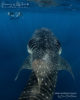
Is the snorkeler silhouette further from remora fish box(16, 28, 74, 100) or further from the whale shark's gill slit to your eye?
the whale shark's gill slit

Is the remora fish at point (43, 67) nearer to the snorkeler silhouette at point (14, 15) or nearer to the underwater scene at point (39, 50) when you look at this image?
the underwater scene at point (39, 50)

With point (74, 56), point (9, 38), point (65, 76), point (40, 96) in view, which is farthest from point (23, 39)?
point (40, 96)

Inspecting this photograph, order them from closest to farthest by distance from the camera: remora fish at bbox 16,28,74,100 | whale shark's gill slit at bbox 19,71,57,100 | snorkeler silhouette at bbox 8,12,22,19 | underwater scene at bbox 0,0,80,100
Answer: whale shark's gill slit at bbox 19,71,57,100
remora fish at bbox 16,28,74,100
underwater scene at bbox 0,0,80,100
snorkeler silhouette at bbox 8,12,22,19

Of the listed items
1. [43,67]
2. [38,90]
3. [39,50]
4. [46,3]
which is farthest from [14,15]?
[38,90]

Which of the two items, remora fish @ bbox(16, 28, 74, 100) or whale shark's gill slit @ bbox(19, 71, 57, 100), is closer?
whale shark's gill slit @ bbox(19, 71, 57, 100)

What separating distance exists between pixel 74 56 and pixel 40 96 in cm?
384

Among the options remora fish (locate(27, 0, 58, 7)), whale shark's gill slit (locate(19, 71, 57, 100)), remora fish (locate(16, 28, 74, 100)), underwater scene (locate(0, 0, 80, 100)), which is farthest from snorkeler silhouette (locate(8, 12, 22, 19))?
whale shark's gill slit (locate(19, 71, 57, 100))

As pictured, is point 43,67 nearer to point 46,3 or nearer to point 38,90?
point 38,90

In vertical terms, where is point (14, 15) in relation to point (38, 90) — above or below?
below

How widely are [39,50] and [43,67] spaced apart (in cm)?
106

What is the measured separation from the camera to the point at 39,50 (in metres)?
6.74

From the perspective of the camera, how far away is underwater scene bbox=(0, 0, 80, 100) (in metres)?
5.74

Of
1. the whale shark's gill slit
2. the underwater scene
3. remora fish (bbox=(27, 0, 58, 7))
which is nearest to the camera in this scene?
the whale shark's gill slit

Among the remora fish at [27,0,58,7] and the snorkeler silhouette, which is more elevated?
the remora fish at [27,0,58,7]
